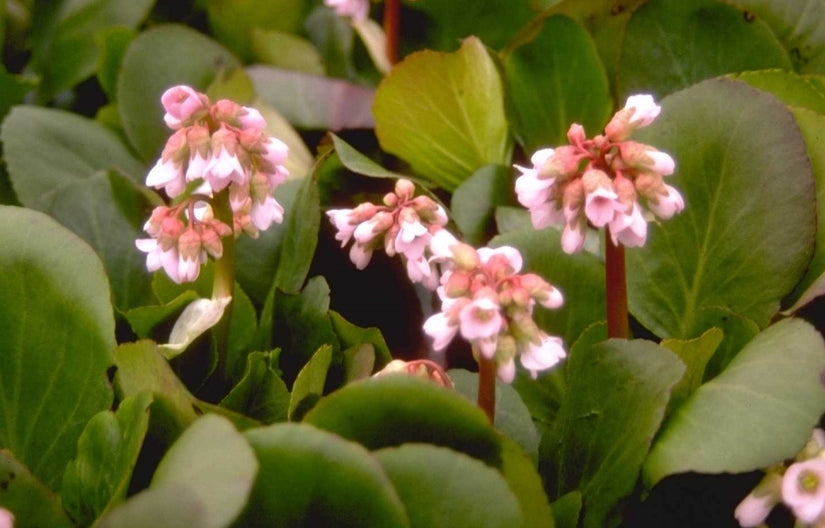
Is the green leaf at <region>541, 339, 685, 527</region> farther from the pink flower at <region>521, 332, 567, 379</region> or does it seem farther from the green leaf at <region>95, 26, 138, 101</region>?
the green leaf at <region>95, 26, 138, 101</region>

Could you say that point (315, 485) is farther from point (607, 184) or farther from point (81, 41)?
point (81, 41)

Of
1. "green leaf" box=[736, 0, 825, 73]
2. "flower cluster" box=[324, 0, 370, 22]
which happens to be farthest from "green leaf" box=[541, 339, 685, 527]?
"flower cluster" box=[324, 0, 370, 22]

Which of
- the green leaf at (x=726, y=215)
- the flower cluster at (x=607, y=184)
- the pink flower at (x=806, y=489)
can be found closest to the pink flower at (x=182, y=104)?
the flower cluster at (x=607, y=184)

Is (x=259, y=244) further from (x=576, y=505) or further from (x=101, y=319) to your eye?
(x=576, y=505)

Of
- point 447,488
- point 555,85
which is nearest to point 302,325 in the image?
point 447,488

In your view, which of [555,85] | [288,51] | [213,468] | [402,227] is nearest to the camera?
[213,468]
